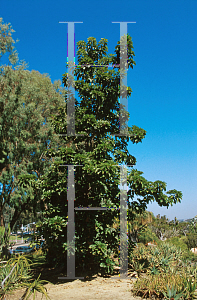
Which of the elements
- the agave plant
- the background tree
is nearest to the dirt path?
the agave plant

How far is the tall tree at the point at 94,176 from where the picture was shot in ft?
23.9

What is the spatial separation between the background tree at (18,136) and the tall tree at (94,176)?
490cm

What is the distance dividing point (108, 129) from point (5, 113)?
7210 mm

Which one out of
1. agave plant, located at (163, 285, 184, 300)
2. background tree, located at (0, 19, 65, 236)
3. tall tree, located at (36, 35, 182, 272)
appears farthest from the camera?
background tree, located at (0, 19, 65, 236)

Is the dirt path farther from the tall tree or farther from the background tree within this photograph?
the background tree

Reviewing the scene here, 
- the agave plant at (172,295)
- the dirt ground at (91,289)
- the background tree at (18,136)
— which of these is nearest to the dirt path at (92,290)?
the dirt ground at (91,289)

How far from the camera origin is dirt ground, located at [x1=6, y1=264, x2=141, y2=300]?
613 centimetres

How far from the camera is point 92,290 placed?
21.7 ft

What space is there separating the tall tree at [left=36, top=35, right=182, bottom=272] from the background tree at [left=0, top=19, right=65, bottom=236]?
4904mm

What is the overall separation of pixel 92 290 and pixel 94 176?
3095 mm

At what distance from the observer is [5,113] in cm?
1348

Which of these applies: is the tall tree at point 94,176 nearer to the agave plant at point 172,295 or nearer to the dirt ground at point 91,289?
the dirt ground at point 91,289

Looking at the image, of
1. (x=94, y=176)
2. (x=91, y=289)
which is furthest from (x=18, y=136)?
(x=91, y=289)

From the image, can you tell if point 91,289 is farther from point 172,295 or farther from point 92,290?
point 172,295
